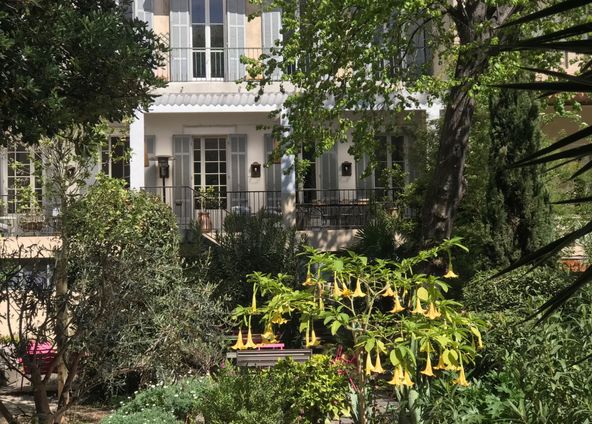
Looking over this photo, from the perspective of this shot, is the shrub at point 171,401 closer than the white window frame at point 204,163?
Yes

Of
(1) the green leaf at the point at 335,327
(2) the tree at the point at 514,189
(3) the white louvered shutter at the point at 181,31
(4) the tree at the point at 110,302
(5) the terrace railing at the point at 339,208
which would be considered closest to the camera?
(1) the green leaf at the point at 335,327

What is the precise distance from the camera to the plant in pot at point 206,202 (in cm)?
2092

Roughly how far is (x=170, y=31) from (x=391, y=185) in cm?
756

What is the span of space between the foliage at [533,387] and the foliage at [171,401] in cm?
303

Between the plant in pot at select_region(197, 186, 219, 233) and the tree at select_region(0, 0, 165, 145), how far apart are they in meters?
12.7

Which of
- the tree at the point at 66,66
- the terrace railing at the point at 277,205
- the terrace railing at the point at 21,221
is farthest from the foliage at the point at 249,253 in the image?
the tree at the point at 66,66

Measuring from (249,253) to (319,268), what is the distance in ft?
28.6

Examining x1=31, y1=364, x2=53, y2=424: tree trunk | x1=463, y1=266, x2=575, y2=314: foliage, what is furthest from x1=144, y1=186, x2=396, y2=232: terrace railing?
x1=31, y1=364, x2=53, y2=424: tree trunk

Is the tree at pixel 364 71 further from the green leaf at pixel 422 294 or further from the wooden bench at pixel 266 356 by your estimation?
the green leaf at pixel 422 294

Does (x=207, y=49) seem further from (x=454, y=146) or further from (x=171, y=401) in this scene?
(x=171, y=401)

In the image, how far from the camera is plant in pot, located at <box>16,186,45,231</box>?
14523 millimetres

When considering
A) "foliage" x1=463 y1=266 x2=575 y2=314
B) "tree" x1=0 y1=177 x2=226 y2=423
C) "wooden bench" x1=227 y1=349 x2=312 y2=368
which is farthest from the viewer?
"wooden bench" x1=227 y1=349 x2=312 y2=368

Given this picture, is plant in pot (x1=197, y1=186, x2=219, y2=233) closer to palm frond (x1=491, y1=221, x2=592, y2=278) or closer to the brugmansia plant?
the brugmansia plant

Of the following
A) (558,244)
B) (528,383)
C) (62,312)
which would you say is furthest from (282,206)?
(558,244)
